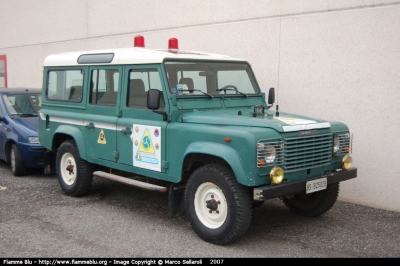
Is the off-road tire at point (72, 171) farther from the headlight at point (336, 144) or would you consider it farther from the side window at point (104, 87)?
the headlight at point (336, 144)

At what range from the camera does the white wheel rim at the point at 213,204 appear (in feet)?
16.9

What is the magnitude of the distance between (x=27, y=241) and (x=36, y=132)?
11.3 ft

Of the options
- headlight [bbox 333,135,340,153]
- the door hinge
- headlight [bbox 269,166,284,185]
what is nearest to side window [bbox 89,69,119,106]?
the door hinge

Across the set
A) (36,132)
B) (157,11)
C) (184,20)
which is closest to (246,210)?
(36,132)

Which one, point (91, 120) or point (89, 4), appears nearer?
point (91, 120)

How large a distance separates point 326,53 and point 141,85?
3026 millimetres

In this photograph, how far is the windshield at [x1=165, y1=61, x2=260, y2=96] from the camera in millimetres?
5867

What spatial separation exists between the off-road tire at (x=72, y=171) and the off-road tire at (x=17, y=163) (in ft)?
4.73

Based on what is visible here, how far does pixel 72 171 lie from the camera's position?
23.7ft

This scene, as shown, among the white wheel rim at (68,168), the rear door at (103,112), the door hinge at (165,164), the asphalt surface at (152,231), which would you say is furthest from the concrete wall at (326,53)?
the white wheel rim at (68,168)

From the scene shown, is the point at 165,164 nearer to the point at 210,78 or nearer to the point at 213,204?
the point at 213,204

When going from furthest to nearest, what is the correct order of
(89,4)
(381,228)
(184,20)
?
(89,4) < (184,20) < (381,228)

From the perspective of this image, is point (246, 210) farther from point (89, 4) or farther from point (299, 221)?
point (89, 4)

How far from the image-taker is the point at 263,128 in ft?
16.4
